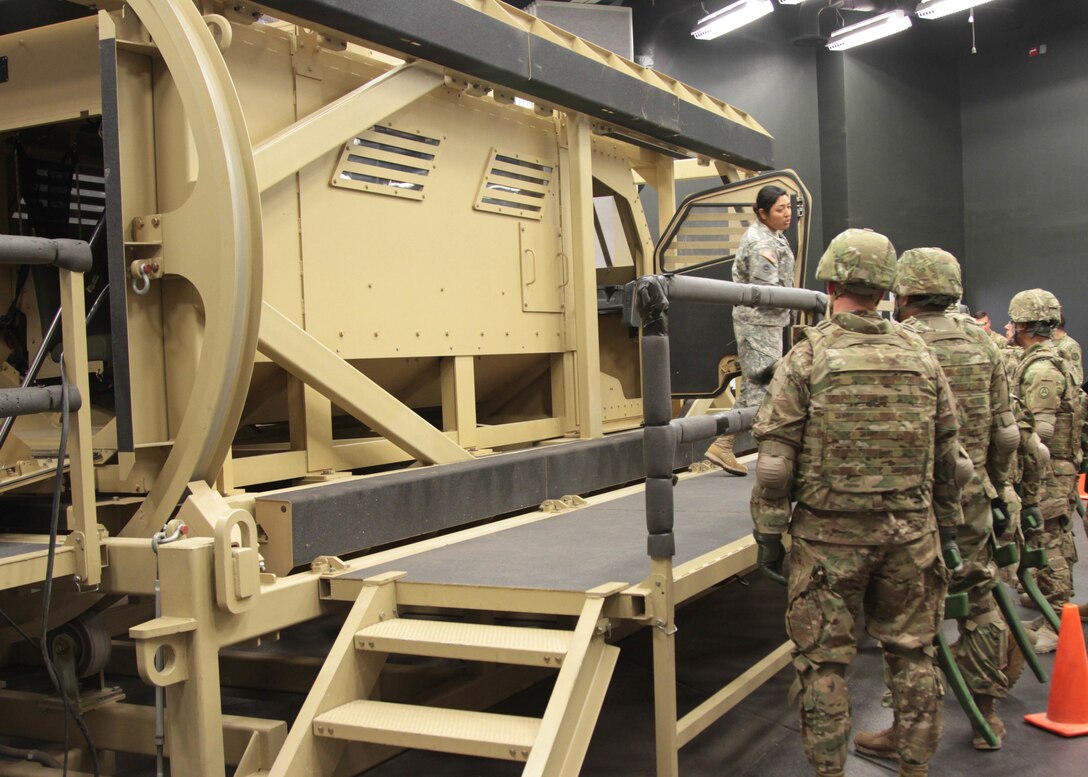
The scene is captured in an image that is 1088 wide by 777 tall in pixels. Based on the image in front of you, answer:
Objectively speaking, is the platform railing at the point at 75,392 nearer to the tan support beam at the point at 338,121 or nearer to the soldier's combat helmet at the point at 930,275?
the tan support beam at the point at 338,121

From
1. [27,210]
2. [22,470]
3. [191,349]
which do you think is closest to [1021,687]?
[191,349]

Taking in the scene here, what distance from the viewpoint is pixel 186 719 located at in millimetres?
2945

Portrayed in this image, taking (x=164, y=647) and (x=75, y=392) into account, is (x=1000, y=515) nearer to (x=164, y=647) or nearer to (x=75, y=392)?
(x=164, y=647)

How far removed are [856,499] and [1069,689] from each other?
1.74m

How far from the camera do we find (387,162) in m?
4.53

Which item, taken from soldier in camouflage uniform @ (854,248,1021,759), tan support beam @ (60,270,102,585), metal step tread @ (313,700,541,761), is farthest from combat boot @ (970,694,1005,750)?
tan support beam @ (60,270,102,585)

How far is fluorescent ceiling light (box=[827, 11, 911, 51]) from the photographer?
12.0 meters

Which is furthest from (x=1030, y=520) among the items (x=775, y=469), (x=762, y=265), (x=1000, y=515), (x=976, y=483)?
(x=775, y=469)

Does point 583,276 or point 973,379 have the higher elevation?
point 583,276

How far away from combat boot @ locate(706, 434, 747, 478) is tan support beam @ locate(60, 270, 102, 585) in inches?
136

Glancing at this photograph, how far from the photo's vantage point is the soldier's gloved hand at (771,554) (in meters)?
3.17

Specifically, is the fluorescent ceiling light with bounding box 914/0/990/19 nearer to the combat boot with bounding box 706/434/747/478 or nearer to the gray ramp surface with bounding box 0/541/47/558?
the combat boot with bounding box 706/434/747/478

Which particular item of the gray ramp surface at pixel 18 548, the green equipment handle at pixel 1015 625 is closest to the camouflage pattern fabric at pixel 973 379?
the green equipment handle at pixel 1015 625

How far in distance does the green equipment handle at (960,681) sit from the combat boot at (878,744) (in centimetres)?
28
